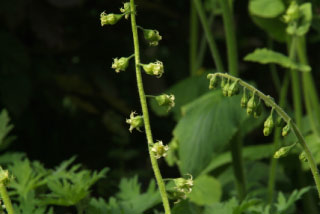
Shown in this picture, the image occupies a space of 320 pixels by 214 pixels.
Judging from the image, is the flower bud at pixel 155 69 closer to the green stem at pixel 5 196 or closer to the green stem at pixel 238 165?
the green stem at pixel 5 196

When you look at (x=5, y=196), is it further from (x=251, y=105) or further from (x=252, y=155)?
(x=252, y=155)

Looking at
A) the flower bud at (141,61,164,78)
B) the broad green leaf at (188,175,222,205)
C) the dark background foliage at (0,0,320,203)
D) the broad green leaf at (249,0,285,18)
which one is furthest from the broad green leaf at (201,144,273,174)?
the flower bud at (141,61,164,78)

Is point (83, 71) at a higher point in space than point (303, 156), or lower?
higher

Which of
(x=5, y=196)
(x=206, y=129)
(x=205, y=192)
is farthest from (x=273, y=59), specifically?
(x=5, y=196)

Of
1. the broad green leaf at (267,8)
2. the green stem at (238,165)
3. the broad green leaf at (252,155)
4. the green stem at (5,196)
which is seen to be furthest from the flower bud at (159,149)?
the broad green leaf at (252,155)

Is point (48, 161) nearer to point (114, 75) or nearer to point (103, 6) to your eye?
point (114, 75)

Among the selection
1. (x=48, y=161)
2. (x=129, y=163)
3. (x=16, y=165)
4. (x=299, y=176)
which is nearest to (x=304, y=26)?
(x=299, y=176)
